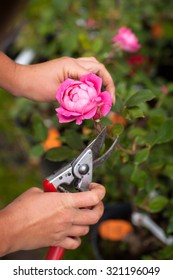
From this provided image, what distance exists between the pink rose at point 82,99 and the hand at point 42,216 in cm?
17

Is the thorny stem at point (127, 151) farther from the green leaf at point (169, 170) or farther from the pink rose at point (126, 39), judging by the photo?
the pink rose at point (126, 39)

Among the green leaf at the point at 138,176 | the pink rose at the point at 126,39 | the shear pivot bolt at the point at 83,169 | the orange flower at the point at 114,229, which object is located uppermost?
the pink rose at the point at 126,39

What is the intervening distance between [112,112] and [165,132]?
0.80 feet

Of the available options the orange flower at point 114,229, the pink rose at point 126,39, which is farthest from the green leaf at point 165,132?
the orange flower at point 114,229

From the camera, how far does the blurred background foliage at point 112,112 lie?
4.81 feet

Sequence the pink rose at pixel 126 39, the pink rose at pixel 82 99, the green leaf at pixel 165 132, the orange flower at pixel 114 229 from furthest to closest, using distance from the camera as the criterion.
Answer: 1. the orange flower at pixel 114 229
2. the pink rose at pixel 126 39
3. the green leaf at pixel 165 132
4. the pink rose at pixel 82 99

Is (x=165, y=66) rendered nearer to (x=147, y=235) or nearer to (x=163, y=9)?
(x=163, y=9)

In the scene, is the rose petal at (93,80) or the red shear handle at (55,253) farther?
the red shear handle at (55,253)

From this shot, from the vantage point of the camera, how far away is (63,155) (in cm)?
142

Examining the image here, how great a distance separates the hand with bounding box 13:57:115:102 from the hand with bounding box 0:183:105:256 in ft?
0.89

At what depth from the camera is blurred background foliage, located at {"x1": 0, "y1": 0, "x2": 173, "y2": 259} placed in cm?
147

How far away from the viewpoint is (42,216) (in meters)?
1.08

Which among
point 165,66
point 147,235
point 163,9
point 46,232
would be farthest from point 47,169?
point 46,232

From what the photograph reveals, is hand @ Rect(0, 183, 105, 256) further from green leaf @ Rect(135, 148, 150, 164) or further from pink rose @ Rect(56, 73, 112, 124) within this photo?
green leaf @ Rect(135, 148, 150, 164)
